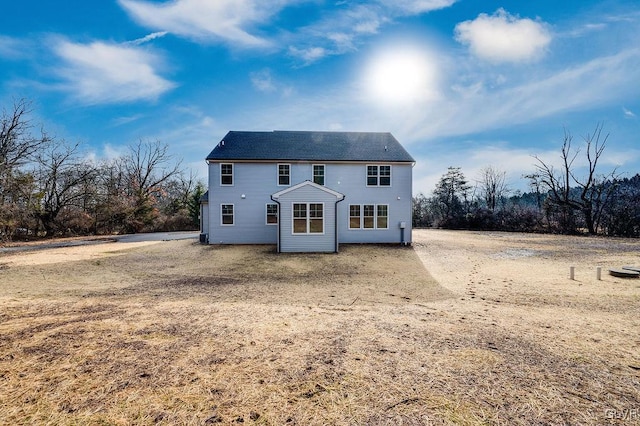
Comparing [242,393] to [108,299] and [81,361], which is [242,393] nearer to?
[81,361]

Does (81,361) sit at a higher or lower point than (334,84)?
lower

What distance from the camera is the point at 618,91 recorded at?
63.5 feet

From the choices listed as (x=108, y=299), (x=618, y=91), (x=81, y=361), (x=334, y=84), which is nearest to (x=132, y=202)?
(x=334, y=84)

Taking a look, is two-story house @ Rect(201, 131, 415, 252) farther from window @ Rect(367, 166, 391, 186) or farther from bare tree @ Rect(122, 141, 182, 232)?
bare tree @ Rect(122, 141, 182, 232)

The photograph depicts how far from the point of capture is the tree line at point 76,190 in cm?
2056

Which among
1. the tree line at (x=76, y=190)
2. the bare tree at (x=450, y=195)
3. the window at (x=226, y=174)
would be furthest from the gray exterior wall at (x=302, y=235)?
the bare tree at (x=450, y=195)

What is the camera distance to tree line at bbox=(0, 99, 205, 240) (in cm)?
2056

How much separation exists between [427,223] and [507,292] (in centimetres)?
3209

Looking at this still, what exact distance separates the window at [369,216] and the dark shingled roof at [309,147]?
9.79ft

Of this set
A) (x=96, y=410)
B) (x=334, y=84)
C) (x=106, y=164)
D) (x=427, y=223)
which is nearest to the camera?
(x=96, y=410)

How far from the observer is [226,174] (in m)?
17.7

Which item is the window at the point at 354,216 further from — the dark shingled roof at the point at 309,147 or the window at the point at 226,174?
the window at the point at 226,174

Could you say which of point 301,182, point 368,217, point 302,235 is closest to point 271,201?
point 301,182

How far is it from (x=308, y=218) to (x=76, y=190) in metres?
25.4
